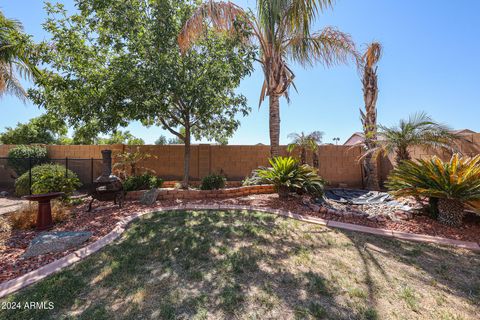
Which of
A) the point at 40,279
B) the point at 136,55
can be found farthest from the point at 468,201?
the point at 136,55

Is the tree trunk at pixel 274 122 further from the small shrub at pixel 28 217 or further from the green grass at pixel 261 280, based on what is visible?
the small shrub at pixel 28 217

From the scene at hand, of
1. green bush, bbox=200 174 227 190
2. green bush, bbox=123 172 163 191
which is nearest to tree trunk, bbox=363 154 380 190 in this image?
green bush, bbox=200 174 227 190

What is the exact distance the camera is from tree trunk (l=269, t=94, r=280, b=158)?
22.2 feet

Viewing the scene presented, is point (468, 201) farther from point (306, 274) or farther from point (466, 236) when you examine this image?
point (306, 274)

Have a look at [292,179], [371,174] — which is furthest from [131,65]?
[371,174]

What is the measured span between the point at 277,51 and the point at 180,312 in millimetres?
6748

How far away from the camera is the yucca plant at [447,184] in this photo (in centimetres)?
387

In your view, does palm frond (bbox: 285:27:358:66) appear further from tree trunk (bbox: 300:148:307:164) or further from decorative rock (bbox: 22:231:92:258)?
decorative rock (bbox: 22:231:92:258)

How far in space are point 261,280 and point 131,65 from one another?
5.88 m

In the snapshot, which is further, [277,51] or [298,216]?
[277,51]

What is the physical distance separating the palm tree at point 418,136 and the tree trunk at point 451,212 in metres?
1.63

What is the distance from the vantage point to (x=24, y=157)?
9266mm

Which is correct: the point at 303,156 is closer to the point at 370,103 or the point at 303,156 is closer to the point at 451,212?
the point at 370,103

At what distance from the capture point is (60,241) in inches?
131
